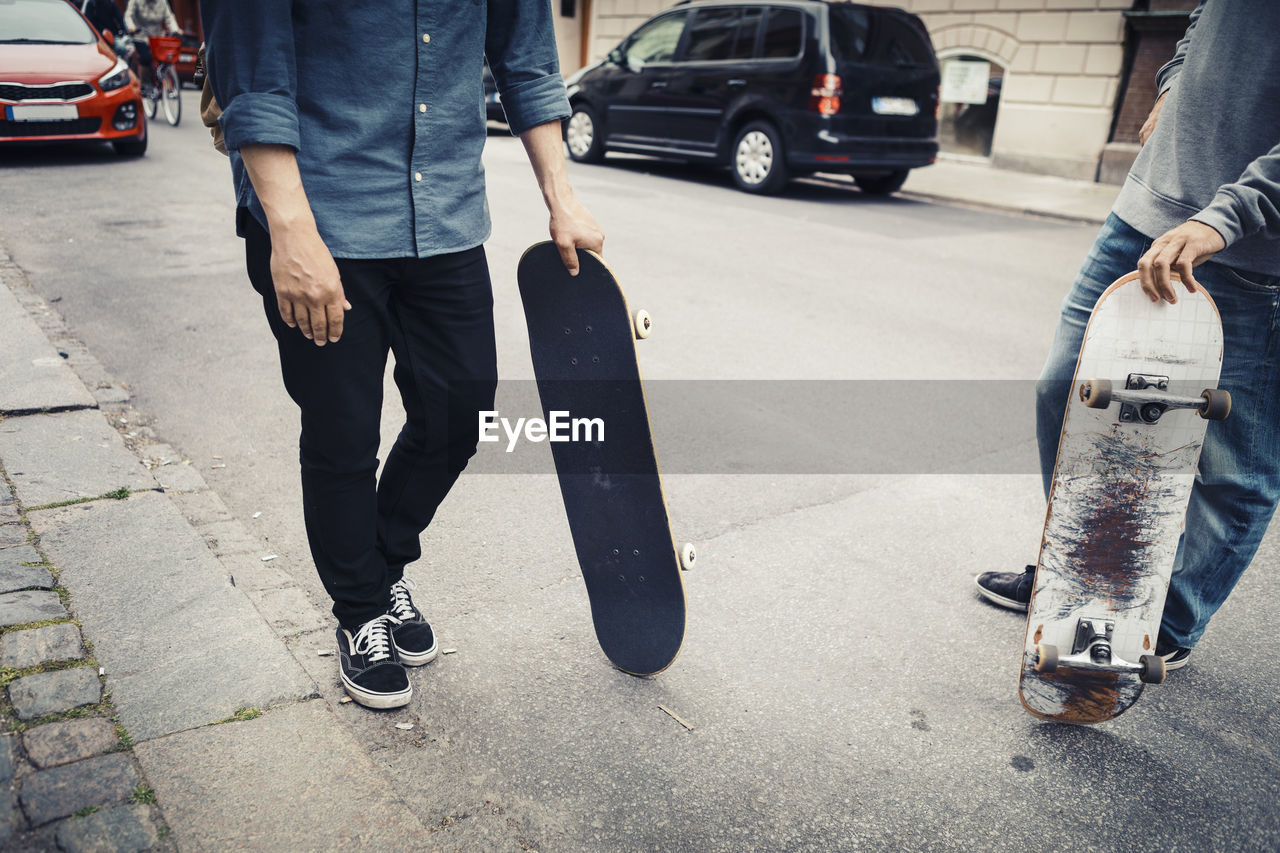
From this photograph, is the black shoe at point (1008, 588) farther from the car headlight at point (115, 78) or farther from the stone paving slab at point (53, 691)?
the car headlight at point (115, 78)

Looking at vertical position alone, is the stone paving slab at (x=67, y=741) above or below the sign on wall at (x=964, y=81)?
below

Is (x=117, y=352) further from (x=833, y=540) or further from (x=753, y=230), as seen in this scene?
(x=753, y=230)

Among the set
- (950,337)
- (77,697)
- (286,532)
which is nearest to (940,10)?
(950,337)

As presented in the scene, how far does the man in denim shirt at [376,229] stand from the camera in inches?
70.7

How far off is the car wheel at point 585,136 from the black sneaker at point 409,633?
10642mm

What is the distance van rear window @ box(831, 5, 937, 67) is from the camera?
9969mm

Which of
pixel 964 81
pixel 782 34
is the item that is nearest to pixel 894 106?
pixel 782 34

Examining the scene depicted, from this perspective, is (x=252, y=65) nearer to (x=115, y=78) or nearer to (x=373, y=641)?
(x=373, y=641)

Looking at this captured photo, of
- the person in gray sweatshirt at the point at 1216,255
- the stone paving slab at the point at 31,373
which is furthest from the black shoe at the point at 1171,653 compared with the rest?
the stone paving slab at the point at 31,373

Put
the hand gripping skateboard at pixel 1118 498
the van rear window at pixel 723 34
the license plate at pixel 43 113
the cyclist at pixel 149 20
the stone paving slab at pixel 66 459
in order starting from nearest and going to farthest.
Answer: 1. the hand gripping skateboard at pixel 1118 498
2. the stone paving slab at pixel 66 459
3. the license plate at pixel 43 113
4. the van rear window at pixel 723 34
5. the cyclist at pixel 149 20

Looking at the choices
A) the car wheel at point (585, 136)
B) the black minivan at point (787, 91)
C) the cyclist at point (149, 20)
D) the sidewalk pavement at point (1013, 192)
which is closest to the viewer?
the black minivan at point (787, 91)

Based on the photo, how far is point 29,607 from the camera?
2.42 m

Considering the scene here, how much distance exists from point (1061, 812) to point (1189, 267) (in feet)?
3.71

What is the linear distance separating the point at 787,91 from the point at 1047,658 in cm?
880
